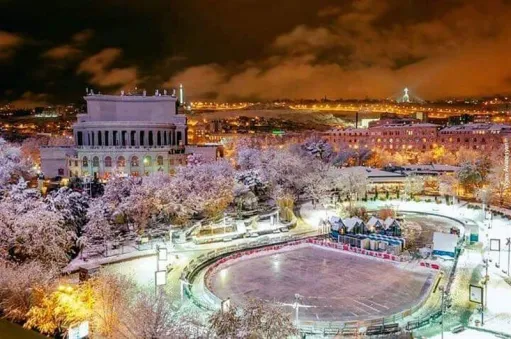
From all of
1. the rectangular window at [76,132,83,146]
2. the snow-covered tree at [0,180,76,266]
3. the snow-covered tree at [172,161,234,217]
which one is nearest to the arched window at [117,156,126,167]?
the rectangular window at [76,132,83,146]

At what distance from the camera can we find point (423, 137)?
95.2 metres

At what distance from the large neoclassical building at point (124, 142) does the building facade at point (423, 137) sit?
3746 cm

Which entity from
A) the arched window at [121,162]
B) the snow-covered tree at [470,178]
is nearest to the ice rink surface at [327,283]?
the snow-covered tree at [470,178]

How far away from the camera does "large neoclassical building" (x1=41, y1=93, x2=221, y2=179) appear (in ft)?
196

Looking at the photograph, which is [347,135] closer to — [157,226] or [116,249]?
[157,226]

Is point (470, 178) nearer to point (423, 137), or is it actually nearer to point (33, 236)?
point (423, 137)

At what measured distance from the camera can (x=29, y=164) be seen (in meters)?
64.6

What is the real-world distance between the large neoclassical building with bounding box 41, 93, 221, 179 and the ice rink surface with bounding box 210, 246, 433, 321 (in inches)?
1305

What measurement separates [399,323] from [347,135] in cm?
8421

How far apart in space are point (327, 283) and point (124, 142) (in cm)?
4425

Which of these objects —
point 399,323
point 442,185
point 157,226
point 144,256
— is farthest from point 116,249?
point 442,185

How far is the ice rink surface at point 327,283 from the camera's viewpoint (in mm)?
22188

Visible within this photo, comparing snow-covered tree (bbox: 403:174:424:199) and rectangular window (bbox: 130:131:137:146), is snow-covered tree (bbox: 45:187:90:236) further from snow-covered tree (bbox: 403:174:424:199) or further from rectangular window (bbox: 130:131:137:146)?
snow-covered tree (bbox: 403:174:424:199)

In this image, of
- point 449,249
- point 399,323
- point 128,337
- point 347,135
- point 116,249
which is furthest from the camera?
point 347,135
